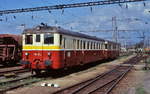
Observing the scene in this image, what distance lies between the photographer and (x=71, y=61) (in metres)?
18.4

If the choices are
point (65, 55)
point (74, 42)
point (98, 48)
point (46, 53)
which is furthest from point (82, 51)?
point (98, 48)

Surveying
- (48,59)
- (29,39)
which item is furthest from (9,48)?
(48,59)

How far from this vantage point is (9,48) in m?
25.6

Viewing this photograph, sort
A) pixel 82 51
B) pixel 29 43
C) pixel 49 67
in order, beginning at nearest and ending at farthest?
pixel 49 67
pixel 29 43
pixel 82 51

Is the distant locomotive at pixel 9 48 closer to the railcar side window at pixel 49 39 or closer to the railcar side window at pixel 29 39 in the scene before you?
the railcar side window at pixel 29 39

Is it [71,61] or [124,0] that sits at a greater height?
[124,0]

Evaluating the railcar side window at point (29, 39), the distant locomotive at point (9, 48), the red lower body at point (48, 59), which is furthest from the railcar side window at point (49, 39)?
the distant locomotive at point (9, 48)

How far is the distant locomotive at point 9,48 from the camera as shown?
82.3 feet

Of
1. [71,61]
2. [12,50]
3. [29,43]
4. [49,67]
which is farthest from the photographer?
[12,50]

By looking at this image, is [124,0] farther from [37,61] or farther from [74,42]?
[37,61]

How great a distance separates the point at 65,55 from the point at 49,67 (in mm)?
1649

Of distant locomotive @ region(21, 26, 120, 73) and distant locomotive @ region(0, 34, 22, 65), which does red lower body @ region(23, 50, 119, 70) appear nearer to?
distant locomotive @ region(21, 26, 120, 73)

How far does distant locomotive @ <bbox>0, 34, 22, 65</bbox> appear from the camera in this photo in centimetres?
2508

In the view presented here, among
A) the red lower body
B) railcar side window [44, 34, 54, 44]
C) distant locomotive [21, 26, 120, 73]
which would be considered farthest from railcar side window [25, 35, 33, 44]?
railcar side window [44, 34, 54, 44]
